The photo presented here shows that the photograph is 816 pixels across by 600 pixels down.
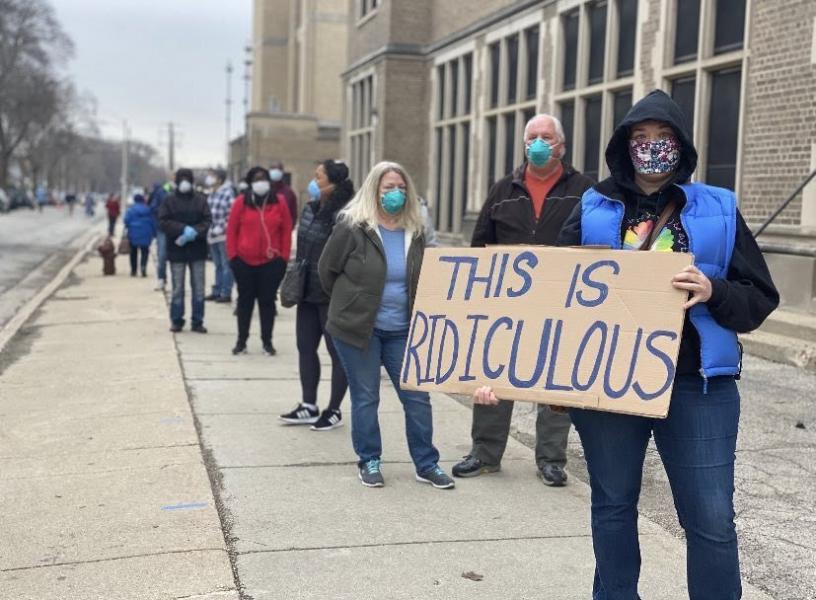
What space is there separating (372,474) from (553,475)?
1.03m

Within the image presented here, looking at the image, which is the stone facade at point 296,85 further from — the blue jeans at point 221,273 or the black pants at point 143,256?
the blue jeans at point 221,273

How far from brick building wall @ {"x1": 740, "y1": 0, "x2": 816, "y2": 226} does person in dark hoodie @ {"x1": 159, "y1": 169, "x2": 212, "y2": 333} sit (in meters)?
6.43

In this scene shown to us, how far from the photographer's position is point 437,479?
5441 mm

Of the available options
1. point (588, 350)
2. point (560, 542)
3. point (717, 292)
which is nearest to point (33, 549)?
point (560, 542)

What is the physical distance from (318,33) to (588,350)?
4890cm

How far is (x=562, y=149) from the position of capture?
17.2ft

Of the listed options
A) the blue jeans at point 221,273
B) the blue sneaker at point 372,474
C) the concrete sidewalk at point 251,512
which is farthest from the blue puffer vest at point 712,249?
the blue jeans at point 221,273

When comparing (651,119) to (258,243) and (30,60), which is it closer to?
(258,243)

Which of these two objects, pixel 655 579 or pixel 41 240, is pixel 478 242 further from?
pixel 41 240

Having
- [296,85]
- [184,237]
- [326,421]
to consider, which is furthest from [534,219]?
[296,85]

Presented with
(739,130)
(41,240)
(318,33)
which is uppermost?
(318,33)

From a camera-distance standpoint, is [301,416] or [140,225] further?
[140,225]

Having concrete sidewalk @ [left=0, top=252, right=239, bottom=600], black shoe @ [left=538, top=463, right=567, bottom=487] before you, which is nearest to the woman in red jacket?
concrete sidewalk @ [left=0, top=252, right=239, bottom=600]

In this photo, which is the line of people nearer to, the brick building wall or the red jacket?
the red jacket
